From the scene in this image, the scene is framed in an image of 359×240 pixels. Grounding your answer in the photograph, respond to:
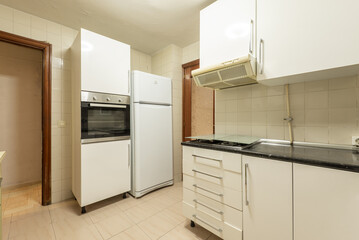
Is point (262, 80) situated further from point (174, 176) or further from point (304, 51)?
point (174, 176)

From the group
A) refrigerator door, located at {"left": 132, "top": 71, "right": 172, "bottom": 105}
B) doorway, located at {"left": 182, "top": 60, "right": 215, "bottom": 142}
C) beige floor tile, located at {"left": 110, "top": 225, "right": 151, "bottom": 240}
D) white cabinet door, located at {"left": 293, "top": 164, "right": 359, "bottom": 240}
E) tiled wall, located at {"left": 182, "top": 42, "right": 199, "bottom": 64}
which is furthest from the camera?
tiled wall, located at {"left": 182, "top": 42, "right": 199, "bottom": 64}

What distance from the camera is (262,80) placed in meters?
1.32

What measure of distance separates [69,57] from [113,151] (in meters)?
1.44

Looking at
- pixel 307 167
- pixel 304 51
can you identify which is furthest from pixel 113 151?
pixel 304 51

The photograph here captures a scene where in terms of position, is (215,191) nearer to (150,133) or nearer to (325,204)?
(325,204)

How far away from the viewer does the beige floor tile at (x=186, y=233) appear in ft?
4.64

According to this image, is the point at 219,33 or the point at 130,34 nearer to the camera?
the point at 219,33

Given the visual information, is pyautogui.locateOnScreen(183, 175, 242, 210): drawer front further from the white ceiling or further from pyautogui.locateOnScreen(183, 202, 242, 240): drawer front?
the white ceiling

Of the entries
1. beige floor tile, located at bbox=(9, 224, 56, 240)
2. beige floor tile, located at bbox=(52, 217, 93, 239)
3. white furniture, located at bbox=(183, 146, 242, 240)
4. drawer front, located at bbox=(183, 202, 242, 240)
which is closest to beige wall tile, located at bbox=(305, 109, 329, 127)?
white furniture, located at bbox=(183, 146, 242, 240)

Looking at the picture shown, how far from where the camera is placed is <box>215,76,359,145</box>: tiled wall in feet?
4.01

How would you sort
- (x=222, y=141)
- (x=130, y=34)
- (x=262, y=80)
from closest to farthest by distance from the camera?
(x=262, y=80)
(x=222, y=141)
(x=130, y=34)

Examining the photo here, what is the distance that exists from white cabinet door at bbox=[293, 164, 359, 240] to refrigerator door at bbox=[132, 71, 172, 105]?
181 cm

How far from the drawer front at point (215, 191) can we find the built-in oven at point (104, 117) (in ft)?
3.54

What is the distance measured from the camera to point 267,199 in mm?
1037
